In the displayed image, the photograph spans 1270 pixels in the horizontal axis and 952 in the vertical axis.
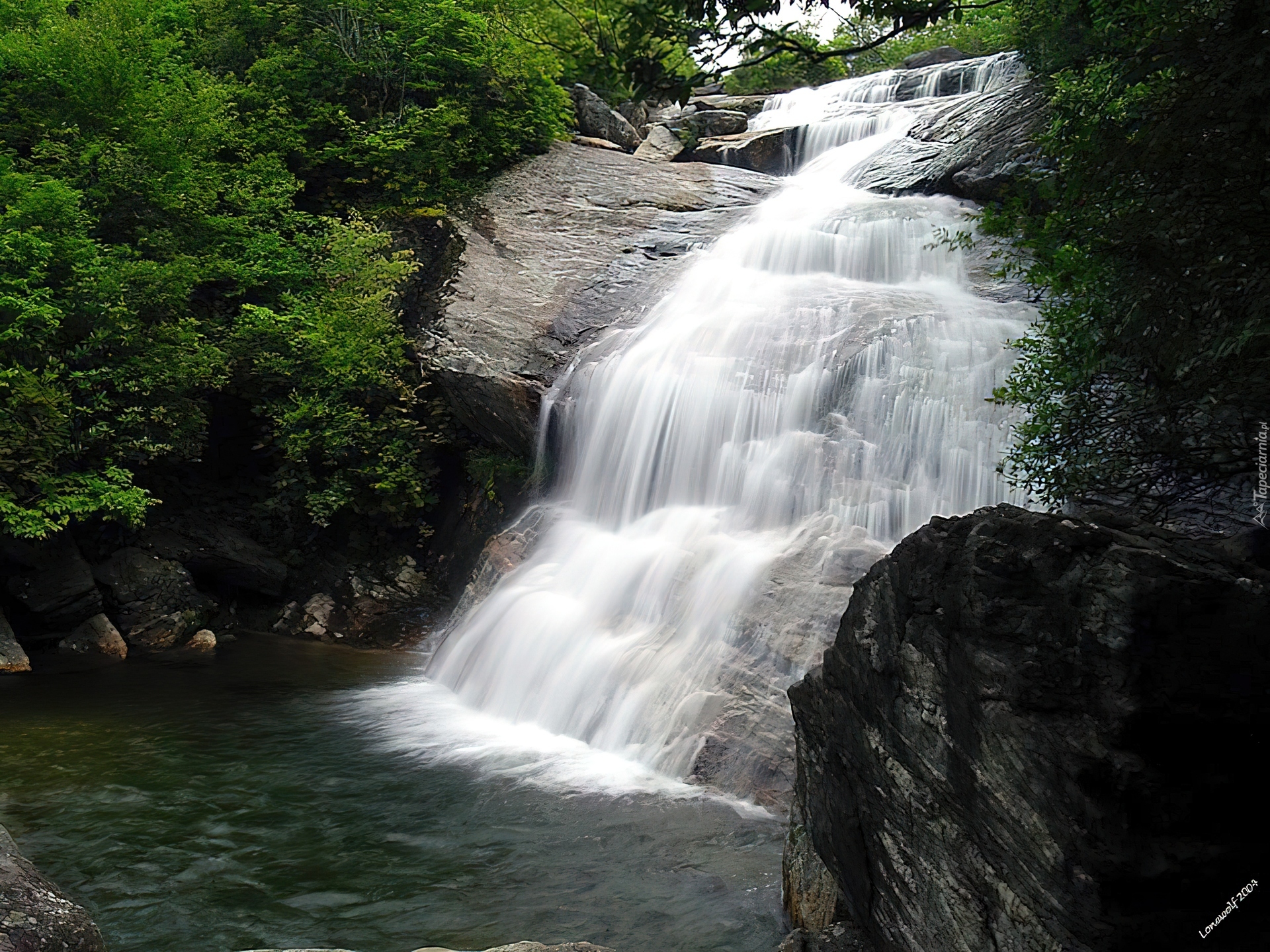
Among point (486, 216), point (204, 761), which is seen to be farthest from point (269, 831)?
point (486, 216)

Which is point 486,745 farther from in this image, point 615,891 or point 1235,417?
point 1235,417

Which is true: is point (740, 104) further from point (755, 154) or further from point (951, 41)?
point (951, 41)

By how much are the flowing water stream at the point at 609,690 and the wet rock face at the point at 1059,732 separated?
1732 millimetres

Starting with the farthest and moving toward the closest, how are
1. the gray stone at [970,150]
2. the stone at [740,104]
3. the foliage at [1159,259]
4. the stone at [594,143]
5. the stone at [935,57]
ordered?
the stone at [935,57] → the stone at [740,104] → the stone at [594,143] → the gray stone at [970,150] → the foliage at [1159,259]

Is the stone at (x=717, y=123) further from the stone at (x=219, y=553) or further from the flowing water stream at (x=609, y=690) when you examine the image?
the stone at (x=219, y=553)

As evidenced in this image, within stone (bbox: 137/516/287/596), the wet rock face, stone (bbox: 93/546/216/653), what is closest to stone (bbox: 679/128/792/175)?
stone (bbox: 137/516/287/596)

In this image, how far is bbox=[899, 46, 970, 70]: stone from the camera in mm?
24641

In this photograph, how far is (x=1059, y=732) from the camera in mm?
3027

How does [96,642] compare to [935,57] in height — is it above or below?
below

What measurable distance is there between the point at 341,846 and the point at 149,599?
7038 millimetres

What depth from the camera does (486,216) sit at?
14766mm

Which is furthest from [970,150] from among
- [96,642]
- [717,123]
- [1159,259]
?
[96,642]

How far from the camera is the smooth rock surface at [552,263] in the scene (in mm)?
12367

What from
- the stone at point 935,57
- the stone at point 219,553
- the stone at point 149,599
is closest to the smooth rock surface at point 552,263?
the stone at point 219,553
